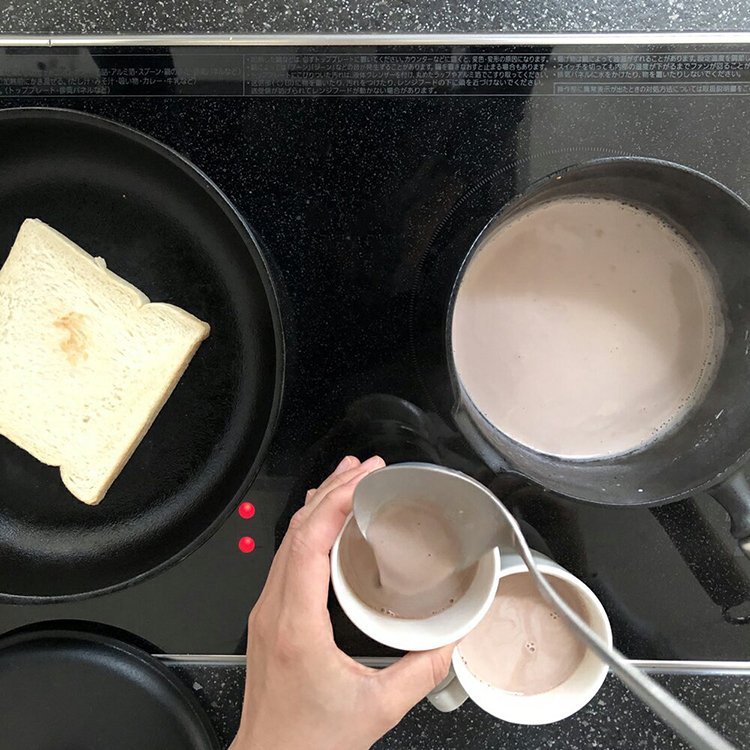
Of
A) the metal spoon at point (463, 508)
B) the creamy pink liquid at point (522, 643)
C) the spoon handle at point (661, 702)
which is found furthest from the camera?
the creamy pink liquid at point (522, 643)

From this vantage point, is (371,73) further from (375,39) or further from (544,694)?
(544,694)

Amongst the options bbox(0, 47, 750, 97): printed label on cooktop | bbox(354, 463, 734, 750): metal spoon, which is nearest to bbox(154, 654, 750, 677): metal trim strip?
bbox(354, 463, 734, 750): metal spoon

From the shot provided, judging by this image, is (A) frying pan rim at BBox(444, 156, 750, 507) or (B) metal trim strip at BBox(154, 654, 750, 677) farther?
(B) metal trim strip at BBox(154, 654, 750, 677)

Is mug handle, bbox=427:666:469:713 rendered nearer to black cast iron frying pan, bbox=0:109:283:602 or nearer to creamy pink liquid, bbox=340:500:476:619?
creamy pink liquid, bbox=340:500:476:619

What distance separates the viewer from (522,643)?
60cm

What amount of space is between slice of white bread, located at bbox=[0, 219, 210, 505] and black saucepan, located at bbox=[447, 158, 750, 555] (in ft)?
0.96

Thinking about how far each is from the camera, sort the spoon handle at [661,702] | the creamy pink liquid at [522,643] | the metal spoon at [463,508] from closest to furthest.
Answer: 1. the spoon handle at [661,702]
2. the metal spoon at [463,508]
3. the creamy pink liquid at [522,643]

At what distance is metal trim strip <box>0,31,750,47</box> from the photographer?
23.8 inches

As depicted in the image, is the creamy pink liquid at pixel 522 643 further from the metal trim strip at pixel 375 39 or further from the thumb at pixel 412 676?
the metal trim strip at pixel 375 39

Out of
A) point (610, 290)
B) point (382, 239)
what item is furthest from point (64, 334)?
point (610, 290)

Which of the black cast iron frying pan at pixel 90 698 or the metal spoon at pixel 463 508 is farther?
the black cast iron frying pan at pixel 90 698

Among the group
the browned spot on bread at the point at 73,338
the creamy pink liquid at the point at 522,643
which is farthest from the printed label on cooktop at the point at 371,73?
the creamy pink liquid at the point at 522,643

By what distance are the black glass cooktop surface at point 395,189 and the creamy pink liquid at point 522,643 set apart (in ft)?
0.20

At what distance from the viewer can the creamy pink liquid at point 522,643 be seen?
597 mm
